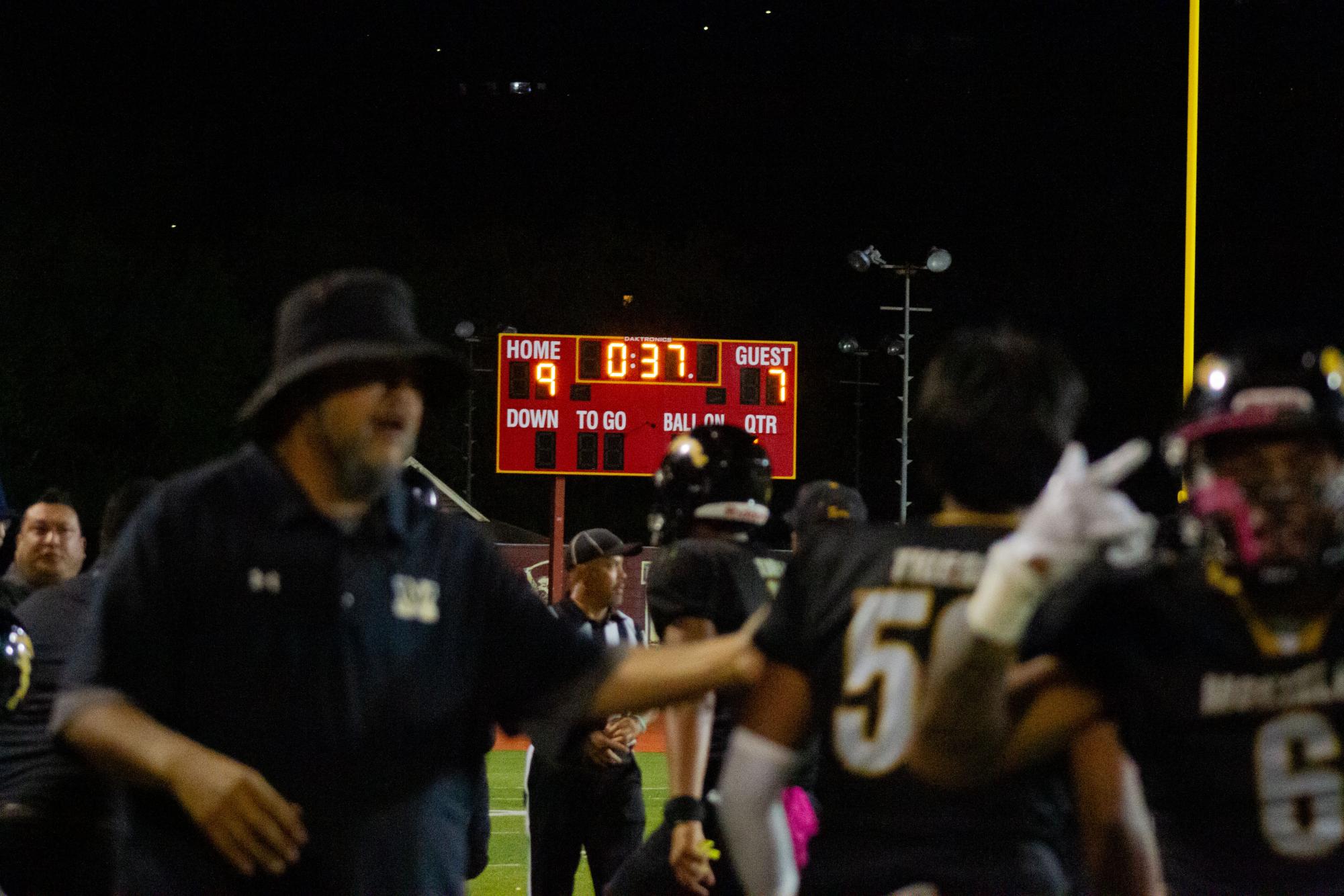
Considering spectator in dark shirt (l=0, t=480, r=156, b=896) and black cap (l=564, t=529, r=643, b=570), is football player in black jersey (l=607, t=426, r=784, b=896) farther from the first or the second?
black cap (l=564, t=529, r=643, b=570)

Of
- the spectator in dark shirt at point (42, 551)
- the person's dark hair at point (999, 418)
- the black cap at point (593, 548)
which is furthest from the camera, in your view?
the black cap at point (593, 548)

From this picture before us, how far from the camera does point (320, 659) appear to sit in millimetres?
3020

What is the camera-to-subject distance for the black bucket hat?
3203mm

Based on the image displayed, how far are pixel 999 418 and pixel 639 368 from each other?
20.7 m

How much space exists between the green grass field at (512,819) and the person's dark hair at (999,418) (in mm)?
3861

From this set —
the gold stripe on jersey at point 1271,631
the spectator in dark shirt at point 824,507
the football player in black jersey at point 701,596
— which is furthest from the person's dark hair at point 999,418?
the spectator in dark shirt at point 824,507

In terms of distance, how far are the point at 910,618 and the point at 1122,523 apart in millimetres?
754

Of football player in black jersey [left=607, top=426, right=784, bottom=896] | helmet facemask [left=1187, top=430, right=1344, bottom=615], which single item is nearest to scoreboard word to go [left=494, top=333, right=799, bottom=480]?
football player in black jersey [left=607, top=426, right=784, bottom=896]

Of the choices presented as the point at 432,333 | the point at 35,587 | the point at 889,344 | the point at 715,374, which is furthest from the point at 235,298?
the point at 35,587

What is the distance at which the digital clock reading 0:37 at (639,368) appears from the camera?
23438 millimetres

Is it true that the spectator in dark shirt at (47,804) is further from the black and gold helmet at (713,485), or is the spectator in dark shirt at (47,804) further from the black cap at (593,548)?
the black cap at (593,548)

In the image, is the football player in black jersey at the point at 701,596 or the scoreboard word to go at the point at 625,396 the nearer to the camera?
the football player in black jersey at the point at 701,596

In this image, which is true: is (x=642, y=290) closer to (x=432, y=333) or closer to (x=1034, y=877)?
Result: (x=432, y=333)

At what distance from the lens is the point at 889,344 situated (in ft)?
96.8
